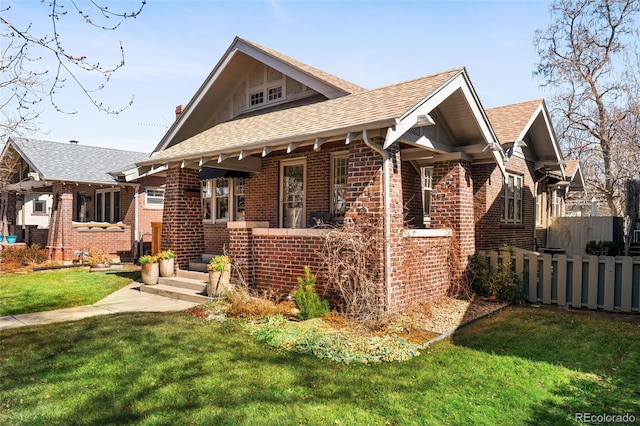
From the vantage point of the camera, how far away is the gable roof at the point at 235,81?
11617 mm

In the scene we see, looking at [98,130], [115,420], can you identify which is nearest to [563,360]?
[115,420]

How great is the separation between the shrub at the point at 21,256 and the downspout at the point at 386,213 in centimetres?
1543

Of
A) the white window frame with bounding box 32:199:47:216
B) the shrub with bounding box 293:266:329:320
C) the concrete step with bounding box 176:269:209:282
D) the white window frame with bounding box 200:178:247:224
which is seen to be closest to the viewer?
the shrub with bounding box 293:266:329:320

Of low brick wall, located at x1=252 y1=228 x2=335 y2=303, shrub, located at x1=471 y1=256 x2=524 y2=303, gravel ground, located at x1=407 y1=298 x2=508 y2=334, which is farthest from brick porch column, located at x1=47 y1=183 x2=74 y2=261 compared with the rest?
shrub, located at x1=471 y1=256 x2=524 y2=303

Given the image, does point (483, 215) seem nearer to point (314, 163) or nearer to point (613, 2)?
point (314, 163)

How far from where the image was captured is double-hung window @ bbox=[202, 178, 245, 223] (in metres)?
A: 14.1

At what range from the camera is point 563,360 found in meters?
5.77

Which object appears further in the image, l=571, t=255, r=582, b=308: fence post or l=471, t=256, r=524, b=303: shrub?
l=471, t=256, r=524, b=303: shrub

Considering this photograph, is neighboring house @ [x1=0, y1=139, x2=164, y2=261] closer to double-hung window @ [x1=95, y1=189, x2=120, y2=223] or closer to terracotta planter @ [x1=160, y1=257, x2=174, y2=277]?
double-hung window @ [x1=95, y1=189, x2=120, y2=223]

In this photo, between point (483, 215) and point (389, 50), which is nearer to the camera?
point (389, 50)

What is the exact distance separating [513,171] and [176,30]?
11214mm

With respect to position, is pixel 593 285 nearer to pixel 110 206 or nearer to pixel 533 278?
pixel 533 278

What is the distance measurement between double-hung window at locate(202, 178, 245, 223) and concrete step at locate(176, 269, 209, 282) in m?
3.12

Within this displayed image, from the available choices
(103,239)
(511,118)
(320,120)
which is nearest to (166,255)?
(320,120)
